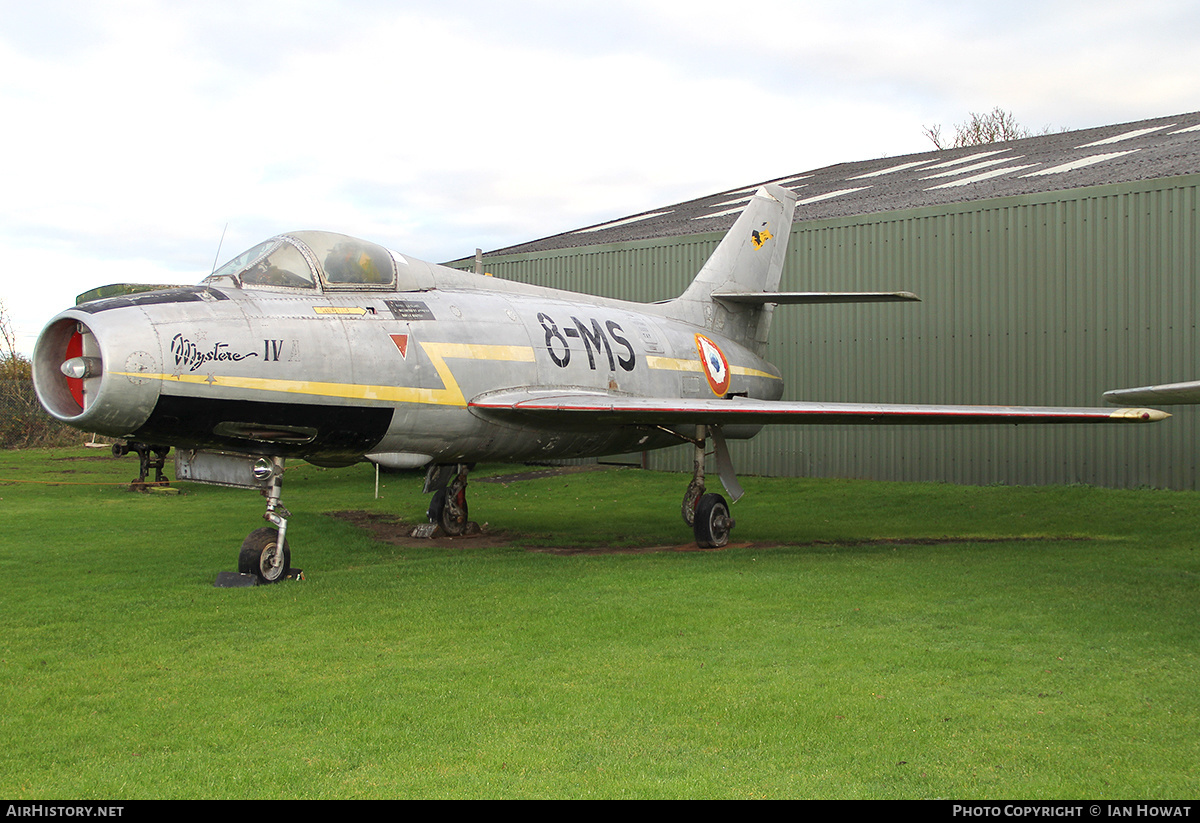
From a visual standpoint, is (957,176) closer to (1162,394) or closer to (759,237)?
(759,237)

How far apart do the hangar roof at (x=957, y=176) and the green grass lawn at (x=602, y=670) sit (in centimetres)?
838

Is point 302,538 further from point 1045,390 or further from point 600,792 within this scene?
point 1045,390

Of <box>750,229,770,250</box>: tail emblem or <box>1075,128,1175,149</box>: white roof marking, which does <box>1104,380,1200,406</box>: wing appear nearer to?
<box>750,229,770,250</box>: tail emblem

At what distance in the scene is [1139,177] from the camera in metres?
16.1

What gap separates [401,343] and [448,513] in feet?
13.1

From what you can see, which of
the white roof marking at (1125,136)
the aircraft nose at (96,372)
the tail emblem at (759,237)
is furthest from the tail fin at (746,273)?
the white roof marking at (1125,136)

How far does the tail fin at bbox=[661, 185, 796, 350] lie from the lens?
A: 1491 centimetres

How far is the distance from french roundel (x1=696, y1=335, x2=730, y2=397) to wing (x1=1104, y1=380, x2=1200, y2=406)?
20.3 feet

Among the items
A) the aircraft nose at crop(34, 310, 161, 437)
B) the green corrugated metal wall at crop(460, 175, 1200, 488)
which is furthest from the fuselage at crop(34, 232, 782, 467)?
the green corrugated metal wall at crop(460, 175, 1200, 488)

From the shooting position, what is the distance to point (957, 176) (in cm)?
2170

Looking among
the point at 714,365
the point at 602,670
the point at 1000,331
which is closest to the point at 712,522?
the point at 714,365

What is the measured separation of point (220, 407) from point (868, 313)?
45.7 ft

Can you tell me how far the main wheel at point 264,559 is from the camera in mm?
8758

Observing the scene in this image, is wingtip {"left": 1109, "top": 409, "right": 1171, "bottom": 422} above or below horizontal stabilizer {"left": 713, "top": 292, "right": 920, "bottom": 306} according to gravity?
below
